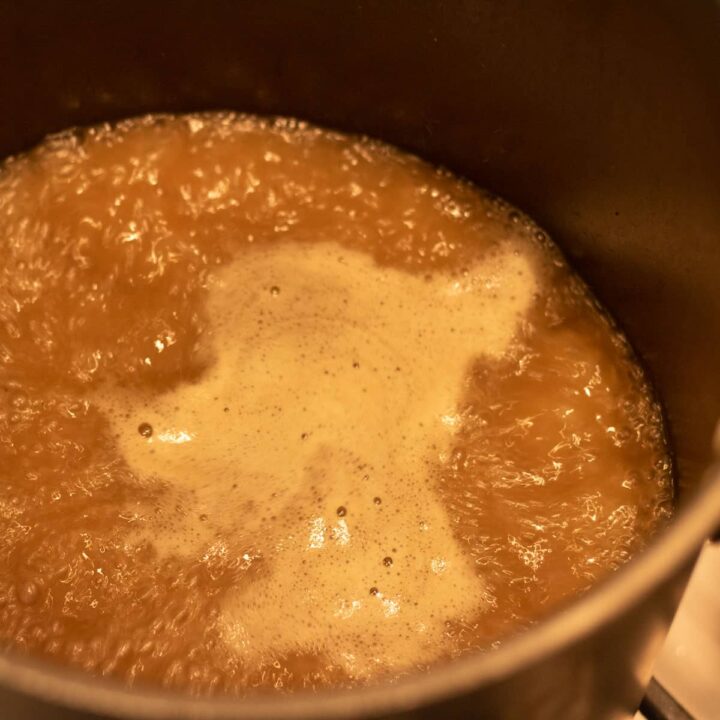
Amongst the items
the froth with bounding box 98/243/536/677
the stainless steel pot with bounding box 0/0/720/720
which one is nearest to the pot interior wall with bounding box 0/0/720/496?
the stainless steel pot with bounding box 0/0/720/720

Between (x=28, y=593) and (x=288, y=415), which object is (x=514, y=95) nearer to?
(x=288, y=415)

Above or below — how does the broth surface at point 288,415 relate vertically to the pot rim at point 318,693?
below

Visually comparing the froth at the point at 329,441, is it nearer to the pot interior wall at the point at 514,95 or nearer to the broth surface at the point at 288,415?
the broth surface at the point at 288,415

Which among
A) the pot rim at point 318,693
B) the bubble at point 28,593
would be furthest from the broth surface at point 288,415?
the pot rim at point 318,693

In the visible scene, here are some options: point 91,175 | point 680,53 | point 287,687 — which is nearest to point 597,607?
point 287,687

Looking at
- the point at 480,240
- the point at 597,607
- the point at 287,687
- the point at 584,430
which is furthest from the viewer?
the point at 480,240

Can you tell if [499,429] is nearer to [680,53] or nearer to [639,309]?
[639,309]

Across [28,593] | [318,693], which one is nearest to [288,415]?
[28,593]
